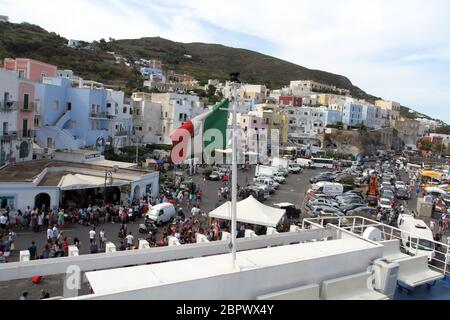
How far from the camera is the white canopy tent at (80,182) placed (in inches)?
918

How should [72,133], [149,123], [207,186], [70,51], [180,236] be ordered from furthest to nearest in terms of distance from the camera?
1. [70,51]
2. [149,123]
3. [72,133]
4. [207,186]
5. [180,236]

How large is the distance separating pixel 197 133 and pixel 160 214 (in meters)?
15.7

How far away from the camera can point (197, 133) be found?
7.35 meters

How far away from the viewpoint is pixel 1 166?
27.1 meters

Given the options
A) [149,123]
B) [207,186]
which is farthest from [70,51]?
[207,186]

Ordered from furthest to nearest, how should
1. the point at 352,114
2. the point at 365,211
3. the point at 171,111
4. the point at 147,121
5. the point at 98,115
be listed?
the point at 352,114
the point at 171,111
the point at 147,121
the point at 98,115
the point at 365,211

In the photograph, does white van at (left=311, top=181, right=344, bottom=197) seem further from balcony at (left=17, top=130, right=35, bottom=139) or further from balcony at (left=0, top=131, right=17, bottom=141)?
balcony at (left=0, top=131, right=17, bottom=141)

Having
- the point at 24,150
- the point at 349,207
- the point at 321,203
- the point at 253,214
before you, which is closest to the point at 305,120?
the point at 349,207

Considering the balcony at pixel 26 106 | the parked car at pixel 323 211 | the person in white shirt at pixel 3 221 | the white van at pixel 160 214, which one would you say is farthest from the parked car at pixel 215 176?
the person in white shirt at pixel 3 221

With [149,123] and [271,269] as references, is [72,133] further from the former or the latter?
[271,269]

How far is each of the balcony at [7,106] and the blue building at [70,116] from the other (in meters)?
7.54

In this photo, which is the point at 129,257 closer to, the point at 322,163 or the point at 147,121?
the point at 147,121

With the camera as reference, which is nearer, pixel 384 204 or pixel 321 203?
pixel 321 203
